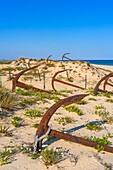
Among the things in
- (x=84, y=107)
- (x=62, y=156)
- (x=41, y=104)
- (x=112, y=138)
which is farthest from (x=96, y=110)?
(x=62, y=156)


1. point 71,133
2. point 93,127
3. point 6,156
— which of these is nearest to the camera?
point 6,156

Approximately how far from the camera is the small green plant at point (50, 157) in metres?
3.37

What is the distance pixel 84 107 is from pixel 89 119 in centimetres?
115

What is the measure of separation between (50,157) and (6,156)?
626 millimetres

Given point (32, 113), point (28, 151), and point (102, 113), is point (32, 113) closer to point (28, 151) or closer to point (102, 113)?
point (28, 151)

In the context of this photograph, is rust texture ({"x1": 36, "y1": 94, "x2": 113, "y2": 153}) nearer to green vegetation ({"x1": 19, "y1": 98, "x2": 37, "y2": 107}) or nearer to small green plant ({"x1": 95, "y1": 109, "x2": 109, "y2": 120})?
small green plant ({"x1": 95, "y1": 109, "x2": 109, "y2": 120})

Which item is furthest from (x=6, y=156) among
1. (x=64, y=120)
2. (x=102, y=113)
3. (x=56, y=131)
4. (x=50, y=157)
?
(x=102, y=113)

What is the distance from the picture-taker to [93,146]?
3752mm

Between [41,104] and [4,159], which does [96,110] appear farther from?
[4,159]

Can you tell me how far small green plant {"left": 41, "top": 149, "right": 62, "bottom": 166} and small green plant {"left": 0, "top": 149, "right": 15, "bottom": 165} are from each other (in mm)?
465

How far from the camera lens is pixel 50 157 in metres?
3.44

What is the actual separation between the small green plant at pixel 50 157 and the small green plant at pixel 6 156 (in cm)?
46

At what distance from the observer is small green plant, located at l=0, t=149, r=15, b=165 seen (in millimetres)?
3300

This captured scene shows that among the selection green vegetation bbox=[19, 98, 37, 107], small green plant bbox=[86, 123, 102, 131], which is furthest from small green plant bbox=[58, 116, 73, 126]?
green vegetation bbox=[19, 98, 37, 107]
